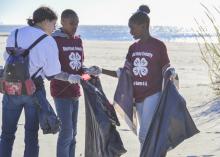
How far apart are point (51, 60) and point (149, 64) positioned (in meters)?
0.89

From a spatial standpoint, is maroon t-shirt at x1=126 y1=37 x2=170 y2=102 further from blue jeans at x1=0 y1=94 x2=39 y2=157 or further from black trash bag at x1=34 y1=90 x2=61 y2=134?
blue jeans at x1=0 y1=94 x2=39 y2=157

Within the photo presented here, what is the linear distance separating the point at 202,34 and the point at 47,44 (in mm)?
5376

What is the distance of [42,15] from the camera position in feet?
17.5

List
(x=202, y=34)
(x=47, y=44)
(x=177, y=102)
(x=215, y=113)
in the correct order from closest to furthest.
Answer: (x=47, y=44)
(x=177, y=102)
(x=215, y=113)
(x=202, y=34)

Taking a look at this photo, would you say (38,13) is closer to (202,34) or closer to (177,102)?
(177,102)

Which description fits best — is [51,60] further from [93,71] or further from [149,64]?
[149,64]

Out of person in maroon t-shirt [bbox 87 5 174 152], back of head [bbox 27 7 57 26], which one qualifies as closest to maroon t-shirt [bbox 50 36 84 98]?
back of head [bbox 27 7 57 26]

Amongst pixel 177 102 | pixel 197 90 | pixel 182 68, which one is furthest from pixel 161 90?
pixel 182 68

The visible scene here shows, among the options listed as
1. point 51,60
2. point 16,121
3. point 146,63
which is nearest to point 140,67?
point 146,63

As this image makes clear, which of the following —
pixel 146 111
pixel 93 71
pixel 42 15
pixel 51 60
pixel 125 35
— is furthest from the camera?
pixel 125 35

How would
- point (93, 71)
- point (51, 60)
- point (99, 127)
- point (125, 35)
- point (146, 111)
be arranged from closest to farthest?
point (51, 60)
point (146, 111)
point (99, 127)
point (93, 71)
point (125, 35)

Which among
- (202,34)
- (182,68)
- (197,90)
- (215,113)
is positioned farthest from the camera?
(182,68)

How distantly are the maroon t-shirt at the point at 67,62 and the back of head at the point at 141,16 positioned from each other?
2.03 feet

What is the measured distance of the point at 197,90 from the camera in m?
12.2
